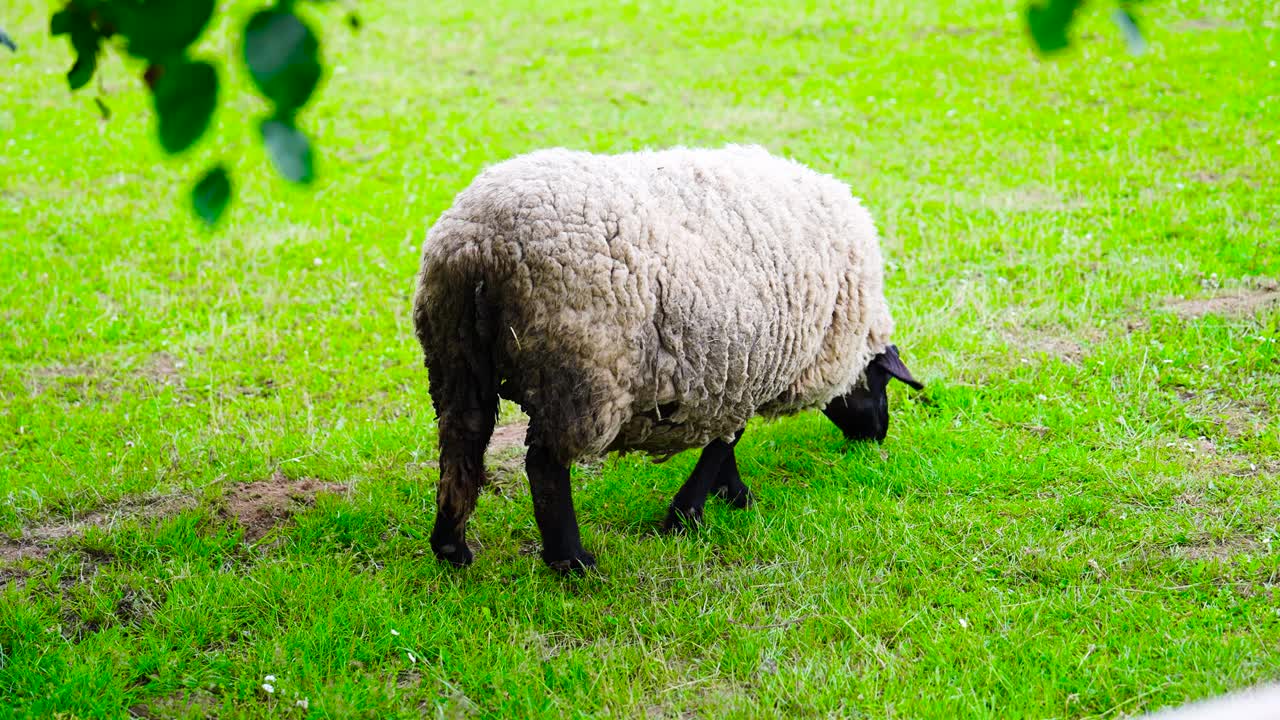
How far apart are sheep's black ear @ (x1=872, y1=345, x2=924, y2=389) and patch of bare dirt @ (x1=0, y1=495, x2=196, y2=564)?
11.8 ft

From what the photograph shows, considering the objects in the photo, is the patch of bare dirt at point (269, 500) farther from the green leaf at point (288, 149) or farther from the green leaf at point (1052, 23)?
the green leaf at point (1052, 23)

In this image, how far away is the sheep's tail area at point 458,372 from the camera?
4332 millimetres

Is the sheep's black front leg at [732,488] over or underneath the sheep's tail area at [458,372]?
underneath

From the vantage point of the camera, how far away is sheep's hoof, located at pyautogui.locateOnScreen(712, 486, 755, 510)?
17.8 feet

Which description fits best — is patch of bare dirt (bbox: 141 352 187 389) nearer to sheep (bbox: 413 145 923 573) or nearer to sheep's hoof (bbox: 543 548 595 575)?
sheep (bbox: 413 145 923 573)

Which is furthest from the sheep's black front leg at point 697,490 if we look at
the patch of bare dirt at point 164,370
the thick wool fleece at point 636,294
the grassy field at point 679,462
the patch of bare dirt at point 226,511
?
the patch of bare dirt at point 164,370

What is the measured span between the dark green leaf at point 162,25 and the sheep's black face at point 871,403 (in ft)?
15.2

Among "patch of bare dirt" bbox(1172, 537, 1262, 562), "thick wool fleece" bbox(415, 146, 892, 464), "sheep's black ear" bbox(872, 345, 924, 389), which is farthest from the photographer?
"sheep's black ear" bbox(872, 345, 924, 389)

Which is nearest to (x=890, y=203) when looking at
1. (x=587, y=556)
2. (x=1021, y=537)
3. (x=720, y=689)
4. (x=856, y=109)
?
(x=856, y=109)

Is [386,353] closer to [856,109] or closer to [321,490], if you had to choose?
[321,490]

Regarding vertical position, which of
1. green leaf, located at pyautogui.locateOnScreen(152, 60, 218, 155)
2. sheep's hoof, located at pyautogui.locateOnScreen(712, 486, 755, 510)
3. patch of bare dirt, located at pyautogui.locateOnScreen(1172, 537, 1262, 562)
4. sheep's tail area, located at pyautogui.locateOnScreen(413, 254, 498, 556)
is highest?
green leaf, located at pyautogui.locateOnScreen(152, 60, 218, 155)

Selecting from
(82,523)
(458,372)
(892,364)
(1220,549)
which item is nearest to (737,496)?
(892,364)

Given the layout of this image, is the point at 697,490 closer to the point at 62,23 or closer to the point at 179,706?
the point at 179,706

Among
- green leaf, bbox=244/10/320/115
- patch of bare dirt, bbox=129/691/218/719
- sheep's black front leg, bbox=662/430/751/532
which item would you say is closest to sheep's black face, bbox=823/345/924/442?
sheep's black front leg, bbox=662/430/751/532
